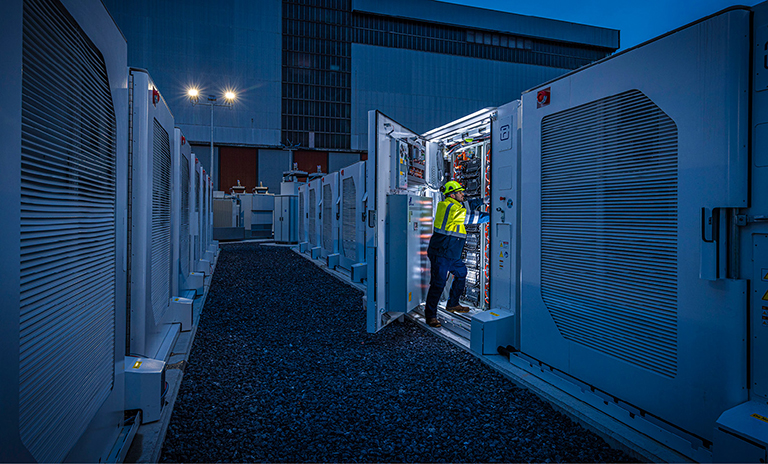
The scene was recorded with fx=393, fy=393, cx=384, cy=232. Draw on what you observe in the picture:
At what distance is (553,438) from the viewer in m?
2.53

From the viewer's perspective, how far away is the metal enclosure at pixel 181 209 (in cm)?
460

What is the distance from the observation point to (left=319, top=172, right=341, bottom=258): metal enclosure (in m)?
9.76

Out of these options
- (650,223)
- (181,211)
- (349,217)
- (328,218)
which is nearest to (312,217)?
(328,218)

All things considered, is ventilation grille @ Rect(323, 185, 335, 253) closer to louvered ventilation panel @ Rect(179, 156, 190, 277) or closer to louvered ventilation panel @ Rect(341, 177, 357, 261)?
louvered ventilation panel @ Rect(341, 177, 357, 261)

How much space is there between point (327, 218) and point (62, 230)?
9.25 meters

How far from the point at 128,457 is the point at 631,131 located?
12.2 ft

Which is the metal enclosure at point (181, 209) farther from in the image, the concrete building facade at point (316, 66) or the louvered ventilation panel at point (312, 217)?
the concrete building facade at point (316, 66)

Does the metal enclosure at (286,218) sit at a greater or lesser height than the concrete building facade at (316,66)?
lesser

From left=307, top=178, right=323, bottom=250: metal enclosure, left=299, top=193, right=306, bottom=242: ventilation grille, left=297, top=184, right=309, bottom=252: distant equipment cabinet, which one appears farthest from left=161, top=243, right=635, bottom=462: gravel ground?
left=299, top=193, right=306, bottom=242: ventilation grille

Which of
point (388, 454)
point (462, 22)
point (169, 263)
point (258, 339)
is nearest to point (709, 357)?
point (388, 454)

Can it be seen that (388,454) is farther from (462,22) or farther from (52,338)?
(462,22)

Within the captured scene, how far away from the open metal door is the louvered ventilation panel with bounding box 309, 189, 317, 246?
7364 mm

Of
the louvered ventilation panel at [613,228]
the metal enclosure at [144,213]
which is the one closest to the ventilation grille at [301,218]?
the metal enclosure at [144,213]

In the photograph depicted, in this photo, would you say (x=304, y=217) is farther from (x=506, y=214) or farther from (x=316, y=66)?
(x=316, y=66)
